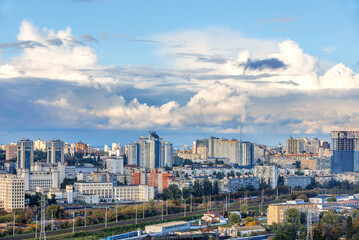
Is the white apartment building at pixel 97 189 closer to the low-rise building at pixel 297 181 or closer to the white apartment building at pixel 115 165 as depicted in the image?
the white apartment building at pixel 115 165

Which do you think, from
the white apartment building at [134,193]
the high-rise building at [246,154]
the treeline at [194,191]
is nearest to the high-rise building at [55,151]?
the white apartment building at [134,193]

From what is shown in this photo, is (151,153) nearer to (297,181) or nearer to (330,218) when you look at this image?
(297,181)

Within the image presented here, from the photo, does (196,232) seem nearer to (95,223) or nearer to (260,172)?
Answer: (95,223)

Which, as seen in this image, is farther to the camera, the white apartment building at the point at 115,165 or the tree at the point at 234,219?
the white apartment building at the point at 115,165

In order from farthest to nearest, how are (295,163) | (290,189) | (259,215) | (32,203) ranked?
1. (295,163)
2. (290,189)
3. (32,203)
4. (259,215)

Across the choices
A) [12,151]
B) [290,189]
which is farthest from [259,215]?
[12,151]

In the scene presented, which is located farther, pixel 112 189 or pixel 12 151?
pixel 12 151

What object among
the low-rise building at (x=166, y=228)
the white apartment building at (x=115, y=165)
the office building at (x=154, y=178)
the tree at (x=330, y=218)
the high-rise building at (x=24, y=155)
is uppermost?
the high-rise building at (x=24, y=155)
